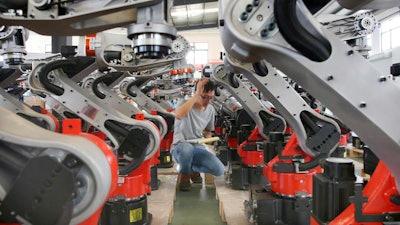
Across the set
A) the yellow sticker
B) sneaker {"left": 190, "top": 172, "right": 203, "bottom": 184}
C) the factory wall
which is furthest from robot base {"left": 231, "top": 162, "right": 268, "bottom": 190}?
the factory wall

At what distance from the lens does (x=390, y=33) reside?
14.6 meters

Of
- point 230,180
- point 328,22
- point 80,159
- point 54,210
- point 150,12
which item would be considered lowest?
point 230,180

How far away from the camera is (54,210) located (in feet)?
4.97

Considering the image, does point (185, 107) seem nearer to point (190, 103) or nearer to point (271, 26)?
point (190, 103)

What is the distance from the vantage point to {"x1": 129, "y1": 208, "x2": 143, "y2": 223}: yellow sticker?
386 centimetres

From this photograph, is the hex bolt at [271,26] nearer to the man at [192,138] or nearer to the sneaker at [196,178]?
the man at [192,138]

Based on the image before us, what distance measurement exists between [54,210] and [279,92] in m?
2.89

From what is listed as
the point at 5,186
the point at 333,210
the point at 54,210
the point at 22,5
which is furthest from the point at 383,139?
the point at 22,5

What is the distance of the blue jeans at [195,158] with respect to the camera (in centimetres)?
545

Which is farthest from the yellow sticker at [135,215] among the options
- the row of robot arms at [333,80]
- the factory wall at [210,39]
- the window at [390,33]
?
the factory wall at [210,39]

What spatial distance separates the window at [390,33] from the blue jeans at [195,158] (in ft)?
36.9

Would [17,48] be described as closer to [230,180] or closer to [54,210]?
[230,180]

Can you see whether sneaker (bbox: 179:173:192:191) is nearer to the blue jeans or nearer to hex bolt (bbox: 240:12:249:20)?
the blue jeans

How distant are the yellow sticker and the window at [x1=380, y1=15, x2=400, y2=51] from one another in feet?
42.7
